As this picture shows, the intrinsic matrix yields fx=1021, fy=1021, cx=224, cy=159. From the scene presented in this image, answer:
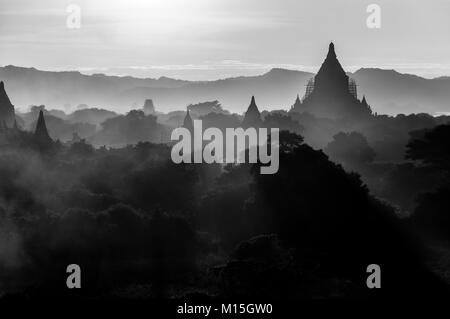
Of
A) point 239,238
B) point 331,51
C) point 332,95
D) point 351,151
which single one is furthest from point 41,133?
point 332,95

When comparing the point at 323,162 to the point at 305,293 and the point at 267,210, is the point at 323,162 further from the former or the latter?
the point at 305,293

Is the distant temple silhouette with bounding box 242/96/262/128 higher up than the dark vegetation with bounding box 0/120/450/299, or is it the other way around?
the distant temple silhouette with bounding box 242/96/262/128

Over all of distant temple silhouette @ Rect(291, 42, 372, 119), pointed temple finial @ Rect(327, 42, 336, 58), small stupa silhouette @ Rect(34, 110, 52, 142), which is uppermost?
pointed temple finial @ Rect(327, 42, 336, 58)

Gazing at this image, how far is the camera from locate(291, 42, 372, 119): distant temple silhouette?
154 meters

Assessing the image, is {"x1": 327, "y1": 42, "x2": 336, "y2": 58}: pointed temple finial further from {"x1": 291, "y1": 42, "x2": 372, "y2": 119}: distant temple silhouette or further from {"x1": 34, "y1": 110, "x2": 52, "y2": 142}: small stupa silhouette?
{"x1": 34, "y1": 110, "x2": 52, "y2": 142}: small stupa silhouette

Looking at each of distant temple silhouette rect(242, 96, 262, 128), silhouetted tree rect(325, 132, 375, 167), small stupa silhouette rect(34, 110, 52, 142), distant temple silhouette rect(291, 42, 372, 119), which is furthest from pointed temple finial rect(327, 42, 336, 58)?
small stupa silhouette rect(34, 110, 52, 142)

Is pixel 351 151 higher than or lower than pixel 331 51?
lower

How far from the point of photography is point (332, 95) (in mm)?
156375

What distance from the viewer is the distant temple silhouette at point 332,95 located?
6058 inches

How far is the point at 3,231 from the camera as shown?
2128 inches

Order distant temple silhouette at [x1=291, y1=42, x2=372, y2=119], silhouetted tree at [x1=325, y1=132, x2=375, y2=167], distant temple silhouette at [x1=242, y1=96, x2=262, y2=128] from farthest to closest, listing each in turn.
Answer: distant temple silhouette at [x1=291, y1=42, x2=372, y2=119]
distant temple silhouette at [x1=242, y1=96, x2=262, y2=128]
silhouetted tree at [x1=325, y1=132, x2=375, y2=167]

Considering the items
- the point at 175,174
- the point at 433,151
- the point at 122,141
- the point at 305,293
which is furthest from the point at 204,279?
the point at 122,141

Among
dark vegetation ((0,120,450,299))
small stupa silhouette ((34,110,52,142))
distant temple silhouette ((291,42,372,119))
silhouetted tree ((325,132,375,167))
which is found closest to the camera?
dark vegetation ((0,120,450,299))

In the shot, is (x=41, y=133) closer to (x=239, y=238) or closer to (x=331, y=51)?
(x=239, y=238)
